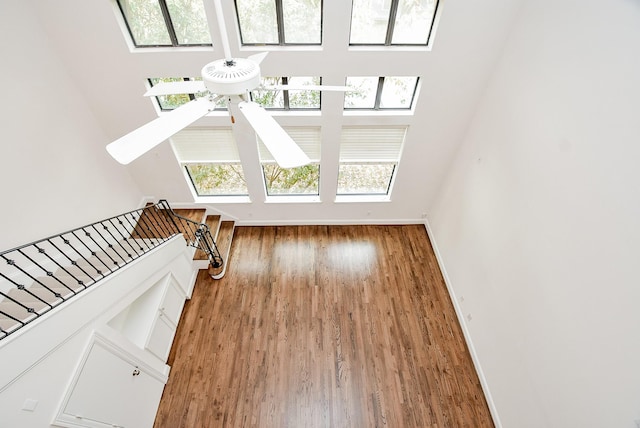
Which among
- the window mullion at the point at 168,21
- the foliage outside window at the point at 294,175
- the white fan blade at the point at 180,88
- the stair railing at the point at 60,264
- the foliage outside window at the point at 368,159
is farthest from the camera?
the foliage outside window at the point at 294,175

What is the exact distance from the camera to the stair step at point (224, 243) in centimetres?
509

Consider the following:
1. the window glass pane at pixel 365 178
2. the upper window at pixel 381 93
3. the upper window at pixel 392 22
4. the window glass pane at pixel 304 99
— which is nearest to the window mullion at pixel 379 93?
the upper window at pixel 381 93

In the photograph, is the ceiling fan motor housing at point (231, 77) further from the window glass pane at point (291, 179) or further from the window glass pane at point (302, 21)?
the window glass pane at point (291, 179)

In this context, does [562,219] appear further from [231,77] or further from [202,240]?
[202,240]

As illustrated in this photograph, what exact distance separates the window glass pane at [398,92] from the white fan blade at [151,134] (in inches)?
134

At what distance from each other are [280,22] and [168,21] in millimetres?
1369

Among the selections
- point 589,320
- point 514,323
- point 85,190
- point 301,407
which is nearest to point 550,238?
point 589,320

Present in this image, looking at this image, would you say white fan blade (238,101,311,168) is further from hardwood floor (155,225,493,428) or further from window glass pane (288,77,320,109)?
hardwood floor (155,225,493,428)

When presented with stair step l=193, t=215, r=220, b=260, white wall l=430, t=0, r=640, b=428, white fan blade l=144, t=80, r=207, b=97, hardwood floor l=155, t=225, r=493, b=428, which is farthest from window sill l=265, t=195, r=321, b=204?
white fan blade l=144, t=80, r=207, b=97

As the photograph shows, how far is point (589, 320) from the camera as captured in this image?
2.43 metres

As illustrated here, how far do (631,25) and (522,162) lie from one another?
54.1 inches

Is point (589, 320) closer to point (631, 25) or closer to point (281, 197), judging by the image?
point (631, 25)

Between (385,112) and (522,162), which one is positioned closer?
(522,162)

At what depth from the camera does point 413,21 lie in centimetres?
367
